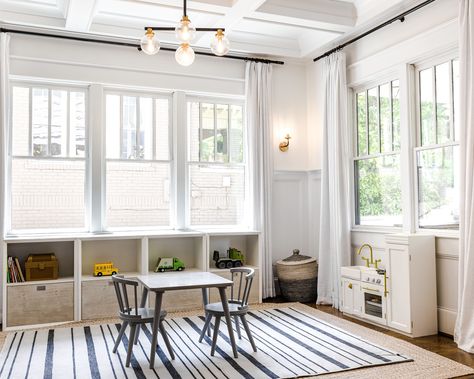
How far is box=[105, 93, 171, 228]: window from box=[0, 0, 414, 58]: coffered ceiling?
87cm

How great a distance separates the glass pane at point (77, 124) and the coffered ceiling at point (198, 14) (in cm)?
79

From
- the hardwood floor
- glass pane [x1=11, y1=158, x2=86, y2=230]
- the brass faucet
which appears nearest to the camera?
the hardwood floor

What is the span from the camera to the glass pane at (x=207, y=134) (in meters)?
6.19

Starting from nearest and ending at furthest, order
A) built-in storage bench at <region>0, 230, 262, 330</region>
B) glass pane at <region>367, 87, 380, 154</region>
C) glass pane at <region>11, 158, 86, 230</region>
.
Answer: built-in storage bench at <region>0, 230, 262, 330</region>, glass pane at <region>11, 158, 86, 230</region>, glass pane at <region>367, 87, 380, 154</region>

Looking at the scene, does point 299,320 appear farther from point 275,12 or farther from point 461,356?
point 275,12

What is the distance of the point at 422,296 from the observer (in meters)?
4.38

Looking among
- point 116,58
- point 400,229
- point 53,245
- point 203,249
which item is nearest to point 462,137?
point 400,229

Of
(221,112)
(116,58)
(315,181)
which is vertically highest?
(116,58)

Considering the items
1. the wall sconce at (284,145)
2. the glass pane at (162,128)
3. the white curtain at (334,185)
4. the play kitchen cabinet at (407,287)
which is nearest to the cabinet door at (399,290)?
the play kitchen cabinet at (407,287)

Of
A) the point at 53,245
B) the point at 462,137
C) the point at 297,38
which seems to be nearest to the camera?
the point at 462,137

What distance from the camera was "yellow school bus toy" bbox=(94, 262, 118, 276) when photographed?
17.1 feet

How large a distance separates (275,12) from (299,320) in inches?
128

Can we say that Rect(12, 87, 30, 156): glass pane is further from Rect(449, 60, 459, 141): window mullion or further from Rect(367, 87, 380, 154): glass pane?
Rect(449, 60, 459, 141): window mullion

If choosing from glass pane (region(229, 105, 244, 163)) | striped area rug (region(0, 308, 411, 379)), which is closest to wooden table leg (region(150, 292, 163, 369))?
striped area rug (region(0, 308, 411, 379))
